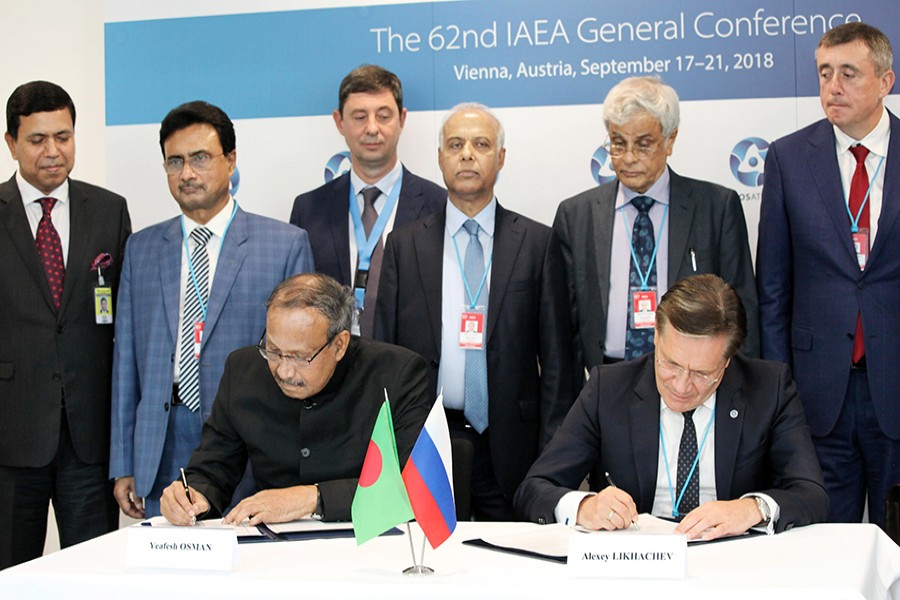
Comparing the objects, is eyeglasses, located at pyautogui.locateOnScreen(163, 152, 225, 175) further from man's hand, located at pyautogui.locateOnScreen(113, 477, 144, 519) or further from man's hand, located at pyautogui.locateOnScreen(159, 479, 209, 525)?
man's hand, located at pyautogui.locateOnScreen(159, 479, 209, 525)

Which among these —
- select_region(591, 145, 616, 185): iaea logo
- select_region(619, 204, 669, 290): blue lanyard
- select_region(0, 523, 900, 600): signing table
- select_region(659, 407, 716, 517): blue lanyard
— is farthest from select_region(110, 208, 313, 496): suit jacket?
select_region(659, 407, 716, 517): blue lanyard

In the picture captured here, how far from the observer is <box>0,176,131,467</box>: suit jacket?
174 inches

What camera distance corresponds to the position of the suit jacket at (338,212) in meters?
4.68

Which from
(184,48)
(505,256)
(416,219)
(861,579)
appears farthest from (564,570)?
(184,48)

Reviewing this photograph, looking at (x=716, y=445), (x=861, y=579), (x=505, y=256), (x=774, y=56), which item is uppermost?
(x=774, y=56)

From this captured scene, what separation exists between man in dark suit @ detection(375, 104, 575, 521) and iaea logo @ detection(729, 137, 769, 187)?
3.85 ft

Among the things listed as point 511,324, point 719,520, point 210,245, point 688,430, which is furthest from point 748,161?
point 719,520

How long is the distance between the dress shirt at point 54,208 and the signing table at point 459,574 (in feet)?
6.71

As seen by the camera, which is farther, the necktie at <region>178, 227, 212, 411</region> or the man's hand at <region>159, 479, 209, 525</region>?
the necktie at <region>178, 227, 212, 411</region>

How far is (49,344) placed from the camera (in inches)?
175

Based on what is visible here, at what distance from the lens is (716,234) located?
4.23 metres

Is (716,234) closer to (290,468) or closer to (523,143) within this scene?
(523,143)

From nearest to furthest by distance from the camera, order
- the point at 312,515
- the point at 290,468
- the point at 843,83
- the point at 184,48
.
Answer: the point at 312,515 < the point at 290,468 < the point at 843,83 < the point at 184,48

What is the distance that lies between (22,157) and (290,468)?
1.99m
